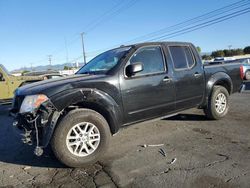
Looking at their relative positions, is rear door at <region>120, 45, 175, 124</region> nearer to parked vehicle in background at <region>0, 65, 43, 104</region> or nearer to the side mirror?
the side mirror

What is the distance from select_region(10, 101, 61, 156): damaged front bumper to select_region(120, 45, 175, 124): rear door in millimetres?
1270

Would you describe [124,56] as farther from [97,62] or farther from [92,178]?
[92,178]

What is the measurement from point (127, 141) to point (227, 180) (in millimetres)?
2262

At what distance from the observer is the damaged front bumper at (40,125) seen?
13.2 ft

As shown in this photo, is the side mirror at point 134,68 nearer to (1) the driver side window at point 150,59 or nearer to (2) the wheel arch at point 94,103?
(1) the driver side window at point 150,59

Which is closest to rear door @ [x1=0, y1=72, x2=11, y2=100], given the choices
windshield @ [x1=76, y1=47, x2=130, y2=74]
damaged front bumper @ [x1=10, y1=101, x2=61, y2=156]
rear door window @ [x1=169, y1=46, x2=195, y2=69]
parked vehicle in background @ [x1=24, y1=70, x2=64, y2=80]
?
parked vehicle in background @ [x1=24, y1=70, x2=64, y2=80]

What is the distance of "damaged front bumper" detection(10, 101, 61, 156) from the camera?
4.02 meters

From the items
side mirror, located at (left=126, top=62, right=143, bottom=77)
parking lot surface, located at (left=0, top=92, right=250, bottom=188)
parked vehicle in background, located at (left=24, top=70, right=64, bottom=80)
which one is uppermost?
side mirror, located at (left=126, top=62, right=143, bottom=77)

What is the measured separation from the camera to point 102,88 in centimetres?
455

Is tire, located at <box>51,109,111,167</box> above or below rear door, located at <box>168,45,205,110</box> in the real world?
below

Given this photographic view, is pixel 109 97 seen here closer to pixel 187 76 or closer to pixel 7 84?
pixel 187 76

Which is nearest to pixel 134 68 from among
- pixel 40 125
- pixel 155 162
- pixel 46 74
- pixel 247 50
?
pixel 155 162

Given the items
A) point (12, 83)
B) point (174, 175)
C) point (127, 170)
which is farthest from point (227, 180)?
point (12, 83)

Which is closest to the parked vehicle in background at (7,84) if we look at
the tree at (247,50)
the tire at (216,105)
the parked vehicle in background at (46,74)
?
the parked vehicle in background at (46,74)
